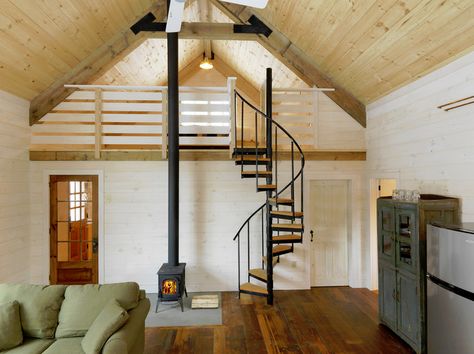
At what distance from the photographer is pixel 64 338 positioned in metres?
2.82

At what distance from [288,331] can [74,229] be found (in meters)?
3.94

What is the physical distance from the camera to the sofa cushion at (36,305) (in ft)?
9.29

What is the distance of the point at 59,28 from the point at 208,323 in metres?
4.40

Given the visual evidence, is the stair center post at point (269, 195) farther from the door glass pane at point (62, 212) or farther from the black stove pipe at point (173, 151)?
the door glass pane at point (62, 212)

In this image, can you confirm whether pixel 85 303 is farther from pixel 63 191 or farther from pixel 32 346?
pixel 63 191

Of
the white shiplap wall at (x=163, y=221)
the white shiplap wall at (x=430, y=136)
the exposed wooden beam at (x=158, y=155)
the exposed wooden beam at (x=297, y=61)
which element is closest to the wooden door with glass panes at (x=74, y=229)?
the white shiplap wall at (x=163, y=221)

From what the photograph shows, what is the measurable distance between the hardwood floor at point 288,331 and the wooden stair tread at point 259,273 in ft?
1.34

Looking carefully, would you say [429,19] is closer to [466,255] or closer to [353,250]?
[466,255]

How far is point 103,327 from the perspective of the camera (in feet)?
8.44

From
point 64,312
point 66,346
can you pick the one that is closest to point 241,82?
point 64,312

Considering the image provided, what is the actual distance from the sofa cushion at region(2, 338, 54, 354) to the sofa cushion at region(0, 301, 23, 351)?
6 centimetres

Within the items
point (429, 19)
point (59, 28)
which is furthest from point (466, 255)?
point (59, 28)

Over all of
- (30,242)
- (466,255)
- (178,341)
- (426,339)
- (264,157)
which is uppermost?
(264,157)

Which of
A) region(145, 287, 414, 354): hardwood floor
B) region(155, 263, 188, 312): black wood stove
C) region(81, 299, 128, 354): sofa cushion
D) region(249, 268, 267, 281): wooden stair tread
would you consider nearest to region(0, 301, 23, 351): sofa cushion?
region(81, 299, 128, 354): sofa cushion
